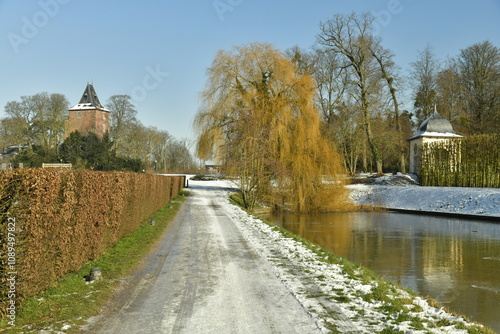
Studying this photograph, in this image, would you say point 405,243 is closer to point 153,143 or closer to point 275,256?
point 275,256

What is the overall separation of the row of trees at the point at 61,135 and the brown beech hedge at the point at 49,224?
94.0ft

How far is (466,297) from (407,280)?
1.43 metres

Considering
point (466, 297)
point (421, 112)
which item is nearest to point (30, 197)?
point (466, 297)

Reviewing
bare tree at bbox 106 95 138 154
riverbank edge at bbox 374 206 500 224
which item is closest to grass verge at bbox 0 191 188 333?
riverbank edge at bbox 374 206 500 224

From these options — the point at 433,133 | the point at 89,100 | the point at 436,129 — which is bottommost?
the point at 433,133

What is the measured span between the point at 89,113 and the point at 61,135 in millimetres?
24373

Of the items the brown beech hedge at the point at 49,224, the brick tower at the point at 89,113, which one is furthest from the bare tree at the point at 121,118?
the brown beech hedge at the point at 49,224

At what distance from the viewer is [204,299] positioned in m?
5.89

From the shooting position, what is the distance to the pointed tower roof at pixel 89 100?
7767cm

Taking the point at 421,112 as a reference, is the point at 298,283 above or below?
below

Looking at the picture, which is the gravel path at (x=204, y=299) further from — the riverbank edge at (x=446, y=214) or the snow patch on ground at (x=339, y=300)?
Result: the riverbank edge at (x=446, y=214)

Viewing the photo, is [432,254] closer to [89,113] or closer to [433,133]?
[433,133]

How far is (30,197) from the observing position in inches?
207

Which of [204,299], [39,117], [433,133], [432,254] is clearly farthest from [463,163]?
[39,117]
